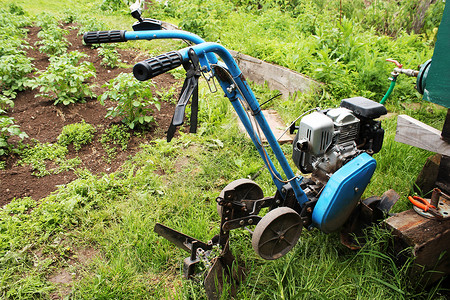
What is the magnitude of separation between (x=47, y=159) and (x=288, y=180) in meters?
2.93

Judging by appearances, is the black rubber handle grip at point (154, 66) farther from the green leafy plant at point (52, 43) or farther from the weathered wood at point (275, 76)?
the green leafy plant at point (52, 43)

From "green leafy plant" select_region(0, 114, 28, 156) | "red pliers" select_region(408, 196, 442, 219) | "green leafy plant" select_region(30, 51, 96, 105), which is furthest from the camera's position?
"green leafy plant" select_region(30, 51, 96, 105)

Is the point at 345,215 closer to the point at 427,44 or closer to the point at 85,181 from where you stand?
the point at 85,181

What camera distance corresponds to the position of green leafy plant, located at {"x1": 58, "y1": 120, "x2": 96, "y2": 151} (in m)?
4.13

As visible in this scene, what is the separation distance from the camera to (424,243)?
2.32 meters

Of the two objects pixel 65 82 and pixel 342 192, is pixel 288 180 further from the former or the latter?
pixel 65 82

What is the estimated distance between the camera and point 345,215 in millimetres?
2510

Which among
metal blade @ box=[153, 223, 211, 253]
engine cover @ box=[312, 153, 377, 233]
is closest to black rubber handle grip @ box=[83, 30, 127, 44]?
metal blade @ box=[153, 223, 211, 253]

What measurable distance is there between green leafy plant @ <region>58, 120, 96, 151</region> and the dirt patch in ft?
0.23

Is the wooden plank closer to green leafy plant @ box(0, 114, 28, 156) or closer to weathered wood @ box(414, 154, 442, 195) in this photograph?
weathered wood @ box(414, 154, 442, 195)

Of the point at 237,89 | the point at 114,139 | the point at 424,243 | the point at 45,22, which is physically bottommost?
the point at 114,139

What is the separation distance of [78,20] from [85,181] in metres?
7.43

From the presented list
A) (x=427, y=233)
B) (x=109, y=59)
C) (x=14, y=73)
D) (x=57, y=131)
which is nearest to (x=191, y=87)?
(x=427, y=233)

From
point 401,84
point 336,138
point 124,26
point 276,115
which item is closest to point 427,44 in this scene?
point 401,84
